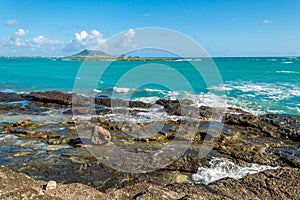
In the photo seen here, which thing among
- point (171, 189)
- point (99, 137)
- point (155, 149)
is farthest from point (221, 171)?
point (99, 137)

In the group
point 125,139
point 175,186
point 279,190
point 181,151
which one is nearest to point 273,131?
point 181,151

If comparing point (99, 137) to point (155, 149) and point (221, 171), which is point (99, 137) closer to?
point (155, 149)

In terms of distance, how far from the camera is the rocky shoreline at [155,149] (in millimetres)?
5566

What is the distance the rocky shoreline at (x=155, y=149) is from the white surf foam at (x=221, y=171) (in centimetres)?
22

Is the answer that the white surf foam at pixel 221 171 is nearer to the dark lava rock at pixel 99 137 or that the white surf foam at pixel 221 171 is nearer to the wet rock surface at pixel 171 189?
the wet rock surface at pixel 171 189

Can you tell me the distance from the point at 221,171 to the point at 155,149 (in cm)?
314

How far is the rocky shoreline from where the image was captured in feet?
18.3

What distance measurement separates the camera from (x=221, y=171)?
928cm

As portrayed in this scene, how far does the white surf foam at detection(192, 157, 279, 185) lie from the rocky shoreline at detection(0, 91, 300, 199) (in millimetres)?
224

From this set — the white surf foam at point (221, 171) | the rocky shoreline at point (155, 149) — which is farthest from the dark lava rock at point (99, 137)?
the white surf foam at point (221, 171)

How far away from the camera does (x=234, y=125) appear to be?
52.8 feet

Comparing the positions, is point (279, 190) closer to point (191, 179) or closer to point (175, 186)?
point (175, 186)

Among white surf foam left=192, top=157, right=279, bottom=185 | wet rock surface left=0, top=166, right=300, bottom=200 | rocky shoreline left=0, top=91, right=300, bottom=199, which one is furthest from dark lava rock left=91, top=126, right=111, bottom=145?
wet rock surface left=0, top=166, right=300, bottom=200

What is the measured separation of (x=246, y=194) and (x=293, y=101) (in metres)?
25.2
